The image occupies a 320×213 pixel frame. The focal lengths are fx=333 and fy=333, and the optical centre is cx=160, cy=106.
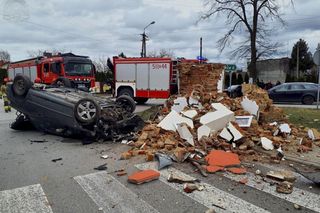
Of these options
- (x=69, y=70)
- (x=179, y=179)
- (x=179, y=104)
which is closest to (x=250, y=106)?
(x=179, y=104)

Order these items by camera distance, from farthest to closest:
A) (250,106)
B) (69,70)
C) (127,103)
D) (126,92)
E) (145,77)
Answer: (69,70) → (126,92) → (145,77) → (127,103) → (250,106)

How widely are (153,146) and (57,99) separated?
3.15m

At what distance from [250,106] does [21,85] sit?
651 cm

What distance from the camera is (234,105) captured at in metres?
9.66

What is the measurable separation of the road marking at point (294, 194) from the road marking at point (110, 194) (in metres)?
1.72

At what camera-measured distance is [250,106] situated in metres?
9.41

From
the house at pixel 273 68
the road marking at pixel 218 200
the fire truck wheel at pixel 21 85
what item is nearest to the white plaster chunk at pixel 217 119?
the road marking at pixel 218 200

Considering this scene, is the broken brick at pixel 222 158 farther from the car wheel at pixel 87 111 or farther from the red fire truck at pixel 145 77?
the red fire truck at pixel 145 77

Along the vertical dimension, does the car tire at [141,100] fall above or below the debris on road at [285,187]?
below

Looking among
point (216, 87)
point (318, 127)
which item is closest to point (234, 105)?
point (318, 127)

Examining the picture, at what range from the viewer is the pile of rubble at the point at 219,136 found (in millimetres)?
6289

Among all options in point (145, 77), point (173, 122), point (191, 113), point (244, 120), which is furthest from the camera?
point (145, 77)

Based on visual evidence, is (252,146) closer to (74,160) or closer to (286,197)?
(286,197)

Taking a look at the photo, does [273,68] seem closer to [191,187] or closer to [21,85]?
[21,85]
